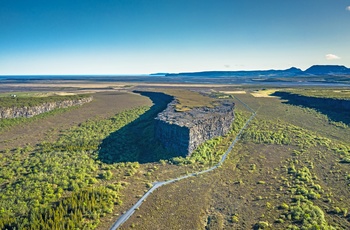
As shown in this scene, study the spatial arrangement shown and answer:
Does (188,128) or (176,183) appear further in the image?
(188,128)

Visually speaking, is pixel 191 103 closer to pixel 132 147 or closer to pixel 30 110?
pixel 132 147

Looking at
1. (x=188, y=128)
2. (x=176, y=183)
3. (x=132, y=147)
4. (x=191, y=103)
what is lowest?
(x=176, y=183)

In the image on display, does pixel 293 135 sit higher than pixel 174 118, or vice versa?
pixel 174 118

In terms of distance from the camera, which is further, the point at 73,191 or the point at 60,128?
the point at 60,128

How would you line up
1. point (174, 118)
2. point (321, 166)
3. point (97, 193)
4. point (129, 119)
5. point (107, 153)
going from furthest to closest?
1. point (129, 119)
2. point (174, 118)
3. point (107, 153)
4. point (321, 166)
5. point (97, 193)

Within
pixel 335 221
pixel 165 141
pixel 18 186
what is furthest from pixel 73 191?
pixel 335 221

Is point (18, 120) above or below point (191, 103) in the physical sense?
below

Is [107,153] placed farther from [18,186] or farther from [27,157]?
[18,186]

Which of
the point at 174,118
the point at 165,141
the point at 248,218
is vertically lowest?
the point at 248,218

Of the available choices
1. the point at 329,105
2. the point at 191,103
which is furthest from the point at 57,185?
the point at 329,105
